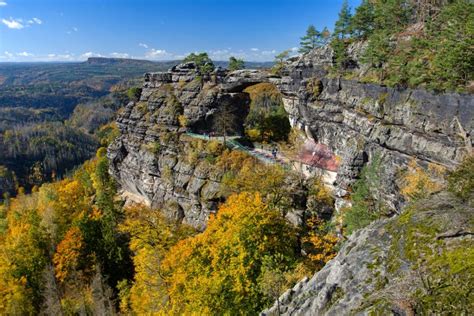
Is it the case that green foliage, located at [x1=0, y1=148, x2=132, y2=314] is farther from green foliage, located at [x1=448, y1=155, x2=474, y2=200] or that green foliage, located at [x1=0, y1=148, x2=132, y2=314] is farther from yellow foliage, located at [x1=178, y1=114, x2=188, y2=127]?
green foliage, located at [x1=448, y1=155, x2=474, y2=200]

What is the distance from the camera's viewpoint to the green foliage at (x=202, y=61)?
52.1 metres

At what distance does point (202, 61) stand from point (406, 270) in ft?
178

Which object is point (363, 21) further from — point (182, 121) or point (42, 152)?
point (42, 152)

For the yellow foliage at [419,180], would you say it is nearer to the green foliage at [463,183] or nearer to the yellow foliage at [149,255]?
the green foliage at [463,183]

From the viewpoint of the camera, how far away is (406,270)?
24.6 feet

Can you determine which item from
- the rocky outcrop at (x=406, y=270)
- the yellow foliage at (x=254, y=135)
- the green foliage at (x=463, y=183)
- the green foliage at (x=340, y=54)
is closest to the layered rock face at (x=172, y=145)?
the yellow foliage at (x=254, y=135)

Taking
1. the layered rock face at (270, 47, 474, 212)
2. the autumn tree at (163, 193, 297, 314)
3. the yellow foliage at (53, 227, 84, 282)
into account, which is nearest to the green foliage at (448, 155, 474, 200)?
the autumn tree at (163, 193, 297, 314)

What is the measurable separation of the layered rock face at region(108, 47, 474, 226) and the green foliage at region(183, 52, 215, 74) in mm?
1448

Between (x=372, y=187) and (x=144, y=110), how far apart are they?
39.4 meters

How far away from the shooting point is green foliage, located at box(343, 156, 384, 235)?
25.6 meters

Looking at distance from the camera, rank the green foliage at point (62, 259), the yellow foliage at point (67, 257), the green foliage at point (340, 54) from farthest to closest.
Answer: the green foliage at point (340, 54) → the yellow foliage at point (67, 257) → the green foliage at point (62, 259)

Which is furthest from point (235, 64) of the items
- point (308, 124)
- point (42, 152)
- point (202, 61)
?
point (42, 152)

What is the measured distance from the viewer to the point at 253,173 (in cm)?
3659

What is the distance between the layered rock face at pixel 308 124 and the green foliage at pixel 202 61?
145 cm
